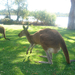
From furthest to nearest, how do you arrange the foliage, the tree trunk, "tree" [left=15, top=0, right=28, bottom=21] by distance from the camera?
"tree" [left=15, top=0, right=28, bottom=21]
the foliage
the tree trunk

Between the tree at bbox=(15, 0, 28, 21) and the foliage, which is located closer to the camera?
the foliage

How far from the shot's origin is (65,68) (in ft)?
10.7

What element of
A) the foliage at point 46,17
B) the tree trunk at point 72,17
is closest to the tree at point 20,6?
the foliage at point 46,17

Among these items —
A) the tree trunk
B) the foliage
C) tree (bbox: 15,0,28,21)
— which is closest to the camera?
the tree trunk

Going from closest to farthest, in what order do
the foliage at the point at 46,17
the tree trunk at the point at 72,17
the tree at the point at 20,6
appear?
1. the tree trunk at the point at 72,17
2. the foliage at the point at 46,17
3. the tree at the point at 20,6

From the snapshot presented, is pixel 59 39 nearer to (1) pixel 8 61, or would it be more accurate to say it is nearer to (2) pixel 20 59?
(2) pixel 20 59

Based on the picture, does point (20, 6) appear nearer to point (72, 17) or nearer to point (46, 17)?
point (46, 17)

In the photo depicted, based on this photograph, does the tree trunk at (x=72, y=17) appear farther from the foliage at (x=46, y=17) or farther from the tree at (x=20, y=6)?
the tree at (x=20, y=6)

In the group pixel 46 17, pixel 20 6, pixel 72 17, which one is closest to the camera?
pixel 72 17

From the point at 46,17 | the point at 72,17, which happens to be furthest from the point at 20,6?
the point at 72,17

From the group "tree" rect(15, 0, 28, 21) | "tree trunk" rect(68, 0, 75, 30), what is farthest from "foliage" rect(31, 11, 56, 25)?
"tree trunk" rect(68, 0, 75, 30)

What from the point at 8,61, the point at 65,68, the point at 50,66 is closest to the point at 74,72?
the point at 65,68

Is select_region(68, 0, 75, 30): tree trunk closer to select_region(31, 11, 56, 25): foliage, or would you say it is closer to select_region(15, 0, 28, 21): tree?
select_region(31, 11, 56, 25): foliage

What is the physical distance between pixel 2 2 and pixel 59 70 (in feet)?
95.6
